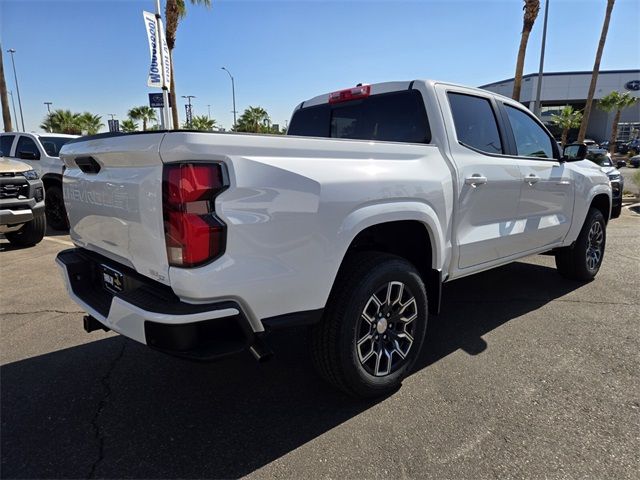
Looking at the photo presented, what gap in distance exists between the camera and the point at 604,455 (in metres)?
2.22

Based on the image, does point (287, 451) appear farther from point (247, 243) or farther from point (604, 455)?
point (604, 455)

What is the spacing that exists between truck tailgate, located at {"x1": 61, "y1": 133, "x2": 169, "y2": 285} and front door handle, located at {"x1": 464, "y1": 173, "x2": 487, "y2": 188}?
209 cm

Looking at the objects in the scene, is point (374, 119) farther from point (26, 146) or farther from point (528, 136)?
point (26, 146)

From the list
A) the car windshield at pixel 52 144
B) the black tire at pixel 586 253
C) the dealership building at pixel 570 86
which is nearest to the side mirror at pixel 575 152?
the black tire at pixel 586 253

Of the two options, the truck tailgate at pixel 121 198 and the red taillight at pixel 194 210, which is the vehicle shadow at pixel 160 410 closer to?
the truck tailgate at pixel 121 198

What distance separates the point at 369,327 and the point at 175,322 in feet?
3.91

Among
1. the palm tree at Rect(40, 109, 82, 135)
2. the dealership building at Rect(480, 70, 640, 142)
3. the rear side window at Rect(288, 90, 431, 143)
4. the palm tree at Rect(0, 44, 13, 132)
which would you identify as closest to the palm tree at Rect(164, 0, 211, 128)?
the palm tree at Rect(0, 44, 13, 132)

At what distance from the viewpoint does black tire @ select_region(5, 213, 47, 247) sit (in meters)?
7.03

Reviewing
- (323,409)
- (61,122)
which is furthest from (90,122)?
(323,409)

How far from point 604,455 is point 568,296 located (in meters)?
2.71

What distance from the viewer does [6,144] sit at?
369 inches

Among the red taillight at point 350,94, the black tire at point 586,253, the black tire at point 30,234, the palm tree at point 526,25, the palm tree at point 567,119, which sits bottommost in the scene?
the black tire at point 30,234

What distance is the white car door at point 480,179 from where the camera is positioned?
3125 mm

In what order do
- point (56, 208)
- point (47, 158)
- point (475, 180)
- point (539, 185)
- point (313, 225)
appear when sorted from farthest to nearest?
point (47, 158), point (56, 208), point (539, 185), point (475, 180), point (313, 225)
